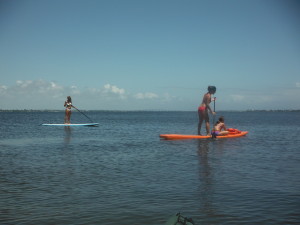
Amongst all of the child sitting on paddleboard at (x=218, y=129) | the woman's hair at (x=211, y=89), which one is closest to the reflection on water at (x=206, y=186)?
the woman's hair at (x=211, y=89)

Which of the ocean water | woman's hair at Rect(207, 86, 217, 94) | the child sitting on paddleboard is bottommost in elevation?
the ocean water

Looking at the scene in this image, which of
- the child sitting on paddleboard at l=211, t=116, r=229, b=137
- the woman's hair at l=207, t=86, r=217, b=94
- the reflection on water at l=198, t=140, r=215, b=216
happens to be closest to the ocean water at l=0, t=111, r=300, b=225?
the reflection on water at l=198, t=140, r=215, b=216

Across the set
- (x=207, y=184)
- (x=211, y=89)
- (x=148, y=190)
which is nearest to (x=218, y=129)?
(x=211, y=89)

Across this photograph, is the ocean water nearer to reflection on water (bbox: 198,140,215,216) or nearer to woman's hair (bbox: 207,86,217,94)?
reflection on water (bbox: 198,140,215,216)

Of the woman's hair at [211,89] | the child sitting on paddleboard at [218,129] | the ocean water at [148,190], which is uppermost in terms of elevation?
the woman's hair at [211,89]

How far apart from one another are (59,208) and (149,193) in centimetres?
199

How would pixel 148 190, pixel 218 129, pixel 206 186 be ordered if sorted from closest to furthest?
pixel 148 190 < pixel 206 186 < pixel 218 129

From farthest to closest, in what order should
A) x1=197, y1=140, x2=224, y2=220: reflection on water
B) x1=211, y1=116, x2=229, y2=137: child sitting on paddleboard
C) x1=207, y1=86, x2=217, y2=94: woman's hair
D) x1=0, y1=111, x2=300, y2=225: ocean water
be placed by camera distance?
x1=211, y1=116, x2=229, y2=137: child sitting on paddleboard < x1=207, y1=86, x2=217, y2=94: woman's hair < x1=197, y1=140, x2=224, y2=220: reflection on water < x1=0, y1=111, x2=300, y2=225: ocean water

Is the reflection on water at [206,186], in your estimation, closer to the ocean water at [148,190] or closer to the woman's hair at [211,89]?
the ocean water at [148,190]

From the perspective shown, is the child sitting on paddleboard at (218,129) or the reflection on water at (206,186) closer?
the reflection on water at (206,186)

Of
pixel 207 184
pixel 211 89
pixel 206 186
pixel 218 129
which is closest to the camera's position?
pixel 206 186

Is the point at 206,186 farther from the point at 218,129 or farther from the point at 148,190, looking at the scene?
the point at 218,129

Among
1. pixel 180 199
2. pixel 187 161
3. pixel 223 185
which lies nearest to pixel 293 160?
pixel 187 161

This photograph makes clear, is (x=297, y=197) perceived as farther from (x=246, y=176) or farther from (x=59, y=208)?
(x=59, y=208)
